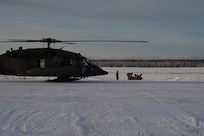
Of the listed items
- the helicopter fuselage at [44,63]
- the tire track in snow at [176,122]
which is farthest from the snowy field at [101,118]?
the helicopter fuselage at [44,63]

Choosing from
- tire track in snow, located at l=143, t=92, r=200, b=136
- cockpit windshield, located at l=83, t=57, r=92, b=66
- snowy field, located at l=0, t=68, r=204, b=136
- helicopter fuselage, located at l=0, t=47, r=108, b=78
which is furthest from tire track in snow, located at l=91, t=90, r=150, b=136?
cockpit windshield, located at l=83, t=57, r=92, b=66

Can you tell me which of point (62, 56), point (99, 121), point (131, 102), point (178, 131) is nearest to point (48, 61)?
point (62, 56)

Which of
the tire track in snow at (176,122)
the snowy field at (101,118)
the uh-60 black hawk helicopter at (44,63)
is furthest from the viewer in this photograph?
the uh-60 black hawk helicopter at (44,63)

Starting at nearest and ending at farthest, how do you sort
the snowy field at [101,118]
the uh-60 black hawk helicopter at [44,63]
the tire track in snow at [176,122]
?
the snowy field at [101,118]
the tire track in snow at [176,122]
the uh-60 black hawk helicopter at [44,63]

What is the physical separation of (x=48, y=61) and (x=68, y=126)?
1503cm

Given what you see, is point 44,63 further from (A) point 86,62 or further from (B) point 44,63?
(A) point 86,62

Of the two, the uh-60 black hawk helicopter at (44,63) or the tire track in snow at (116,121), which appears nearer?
the tire track in snow at (116,121)

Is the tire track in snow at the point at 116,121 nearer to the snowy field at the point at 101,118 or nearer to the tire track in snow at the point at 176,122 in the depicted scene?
the snowy field at the point at 101,118

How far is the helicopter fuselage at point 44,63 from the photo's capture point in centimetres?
2184

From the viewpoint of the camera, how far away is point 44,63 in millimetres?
21859

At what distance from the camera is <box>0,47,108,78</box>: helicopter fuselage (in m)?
21.8

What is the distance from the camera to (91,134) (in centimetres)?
649

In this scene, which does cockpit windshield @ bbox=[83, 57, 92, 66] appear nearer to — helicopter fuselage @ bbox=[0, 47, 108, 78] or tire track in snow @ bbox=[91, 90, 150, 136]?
helicopter fuselage @ bbox=[0, 47, 108, 78]

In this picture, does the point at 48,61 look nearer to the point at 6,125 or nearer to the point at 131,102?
the point at 131,102
